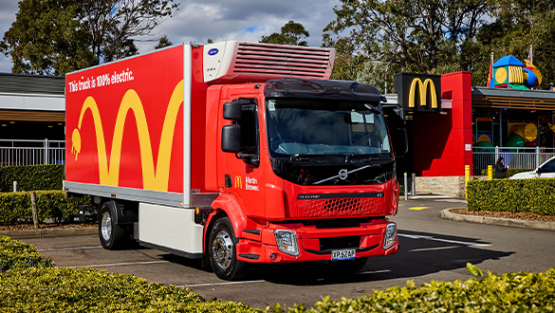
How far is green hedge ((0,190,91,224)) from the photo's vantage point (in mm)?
14531

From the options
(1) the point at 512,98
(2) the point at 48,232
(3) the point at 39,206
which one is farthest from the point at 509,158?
(2) the point at 48,232

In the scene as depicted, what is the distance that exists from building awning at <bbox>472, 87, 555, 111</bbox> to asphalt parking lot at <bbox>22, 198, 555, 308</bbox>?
1750cm

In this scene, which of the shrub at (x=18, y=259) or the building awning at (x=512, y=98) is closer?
the shrub at (x=18, y=259)

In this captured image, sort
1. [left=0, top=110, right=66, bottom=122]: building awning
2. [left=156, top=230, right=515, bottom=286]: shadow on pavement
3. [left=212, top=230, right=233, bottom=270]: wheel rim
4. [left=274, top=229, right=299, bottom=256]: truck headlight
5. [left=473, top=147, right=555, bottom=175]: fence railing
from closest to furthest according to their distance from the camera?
[left=274, top=229, right=299, bottom=256]: truck headlight → [left=212, top=230, right=233, bottom=270]: wheel rim → [left=156, top=230, right=515, bottom=286]: shadow on pavement → [left=0, top=110, right=66, bottom=122]: building awning → [left=473, top=147, right=555, bottom=175]: fence railing

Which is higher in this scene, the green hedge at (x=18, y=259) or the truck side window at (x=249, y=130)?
the truck side window at (x=249, y=130)

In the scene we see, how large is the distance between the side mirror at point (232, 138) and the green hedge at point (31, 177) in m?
16.1

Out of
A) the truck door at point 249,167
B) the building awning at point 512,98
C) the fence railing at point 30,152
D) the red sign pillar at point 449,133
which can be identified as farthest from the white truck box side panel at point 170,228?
the building awning at point 512,98

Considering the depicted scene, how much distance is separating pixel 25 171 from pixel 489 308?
836 inches

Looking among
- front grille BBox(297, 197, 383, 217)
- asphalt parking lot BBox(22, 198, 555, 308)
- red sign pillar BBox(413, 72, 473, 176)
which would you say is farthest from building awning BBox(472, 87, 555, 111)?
front grille BBox(297, 197, 383, 217)

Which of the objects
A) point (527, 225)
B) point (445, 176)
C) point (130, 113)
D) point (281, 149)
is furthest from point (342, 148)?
point (445, 176)

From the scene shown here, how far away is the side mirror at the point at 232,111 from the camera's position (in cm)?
792

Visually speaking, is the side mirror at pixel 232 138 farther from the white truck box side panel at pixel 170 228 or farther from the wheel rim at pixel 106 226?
the wheel rim at pixel 106 226

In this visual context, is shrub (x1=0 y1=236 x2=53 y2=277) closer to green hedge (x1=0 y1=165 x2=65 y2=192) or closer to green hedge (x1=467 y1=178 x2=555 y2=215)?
green hedge (x1=467 y1=178 x2=555 y2=215)

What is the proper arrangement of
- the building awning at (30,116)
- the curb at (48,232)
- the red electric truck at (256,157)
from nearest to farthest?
the red electric truck at (256,157), the curb at (48,232), the building awning at (30,116)
